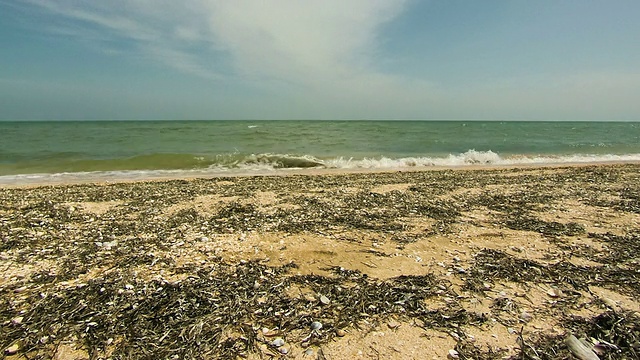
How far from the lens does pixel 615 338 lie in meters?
3.13

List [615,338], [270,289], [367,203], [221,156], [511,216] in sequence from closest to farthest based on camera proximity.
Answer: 1. [615,338]
2. [270,289]
3. [511,216]
4. [367,203]
5. [221,156]

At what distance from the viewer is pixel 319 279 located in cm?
441

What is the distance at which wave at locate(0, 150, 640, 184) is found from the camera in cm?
1494

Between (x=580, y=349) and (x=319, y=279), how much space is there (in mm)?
2914

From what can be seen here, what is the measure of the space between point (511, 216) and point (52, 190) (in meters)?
13.9

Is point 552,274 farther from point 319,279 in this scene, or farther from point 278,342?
point 278,342

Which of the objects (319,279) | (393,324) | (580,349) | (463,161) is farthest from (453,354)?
(463,161)

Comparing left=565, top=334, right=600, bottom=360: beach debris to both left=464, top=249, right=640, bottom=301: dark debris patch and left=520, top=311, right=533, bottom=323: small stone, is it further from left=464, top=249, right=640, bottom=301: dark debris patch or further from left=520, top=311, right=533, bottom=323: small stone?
left=464, top=249, right=640, bottom=301: dark debris patch

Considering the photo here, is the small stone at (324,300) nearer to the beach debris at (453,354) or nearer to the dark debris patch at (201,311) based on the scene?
the dark debris patch at (201,311)

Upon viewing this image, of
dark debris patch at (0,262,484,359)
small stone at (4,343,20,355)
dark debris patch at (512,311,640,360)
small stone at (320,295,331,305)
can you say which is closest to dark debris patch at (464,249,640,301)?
dark debris patch at (512,311,640,360)

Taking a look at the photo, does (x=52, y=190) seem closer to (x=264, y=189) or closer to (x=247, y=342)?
(x=264, y=189)

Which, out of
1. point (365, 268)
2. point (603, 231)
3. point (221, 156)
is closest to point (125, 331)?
point (365, 268)

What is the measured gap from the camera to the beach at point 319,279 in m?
3.19

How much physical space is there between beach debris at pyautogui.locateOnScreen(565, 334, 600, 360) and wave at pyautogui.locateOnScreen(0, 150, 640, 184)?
13765 mm
